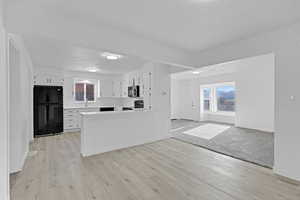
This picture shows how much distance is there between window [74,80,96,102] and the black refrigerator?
3.31ft

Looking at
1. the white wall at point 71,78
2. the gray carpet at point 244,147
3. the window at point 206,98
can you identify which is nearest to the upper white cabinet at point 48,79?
the white wall at point 71,78

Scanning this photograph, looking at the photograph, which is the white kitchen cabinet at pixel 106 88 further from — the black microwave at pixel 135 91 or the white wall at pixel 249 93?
the white wall at pixel 249 93

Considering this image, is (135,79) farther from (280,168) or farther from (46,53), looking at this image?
→ (280,168)

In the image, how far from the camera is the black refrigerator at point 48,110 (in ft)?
17.8

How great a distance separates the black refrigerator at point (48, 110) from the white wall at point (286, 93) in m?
6.40

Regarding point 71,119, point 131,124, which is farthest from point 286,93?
point 71,119

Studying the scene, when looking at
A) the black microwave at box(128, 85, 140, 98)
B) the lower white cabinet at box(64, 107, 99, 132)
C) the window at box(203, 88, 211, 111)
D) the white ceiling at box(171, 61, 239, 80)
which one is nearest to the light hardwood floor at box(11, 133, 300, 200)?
the lower white cabinet at box(64, 107, 99, 132)

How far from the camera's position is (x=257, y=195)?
217cm

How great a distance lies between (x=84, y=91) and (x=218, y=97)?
7.34m

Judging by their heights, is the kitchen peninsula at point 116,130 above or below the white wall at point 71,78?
below

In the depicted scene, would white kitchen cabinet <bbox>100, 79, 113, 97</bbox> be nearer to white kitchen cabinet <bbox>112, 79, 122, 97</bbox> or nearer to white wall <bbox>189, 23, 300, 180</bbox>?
white kitchen cabinet <bbox>112, 79, 122, 97</bbox>

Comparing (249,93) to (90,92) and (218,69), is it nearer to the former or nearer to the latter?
(218,69)

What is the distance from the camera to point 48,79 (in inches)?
230

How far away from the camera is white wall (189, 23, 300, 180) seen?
2566mm
